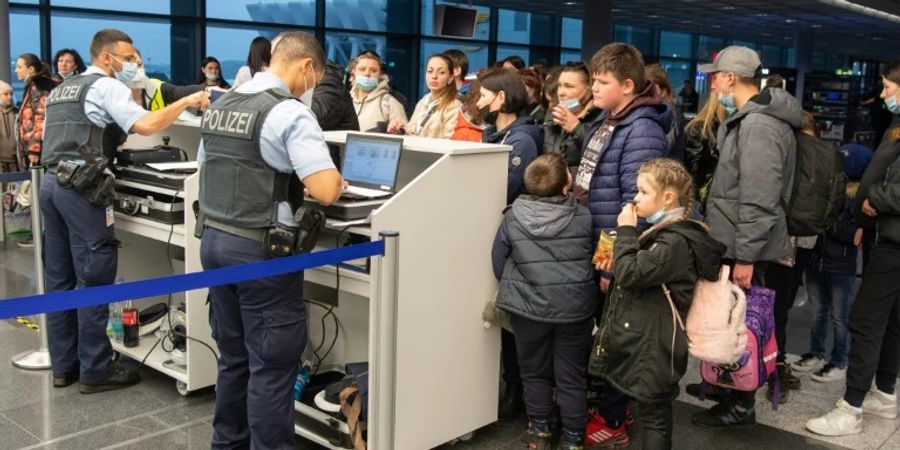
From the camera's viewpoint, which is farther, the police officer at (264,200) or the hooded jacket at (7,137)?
the hooded jacket at (7,137)

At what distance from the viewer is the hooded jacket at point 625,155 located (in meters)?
3.03

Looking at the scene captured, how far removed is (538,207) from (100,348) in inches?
81.8

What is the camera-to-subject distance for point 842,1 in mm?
16094

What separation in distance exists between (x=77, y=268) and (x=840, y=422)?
3.23 metres

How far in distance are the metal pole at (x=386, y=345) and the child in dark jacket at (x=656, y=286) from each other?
0.71 meters

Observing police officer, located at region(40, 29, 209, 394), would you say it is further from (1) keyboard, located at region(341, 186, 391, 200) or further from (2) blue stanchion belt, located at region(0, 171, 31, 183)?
(1) keyboard, located at region(341, 186, 391, 200)

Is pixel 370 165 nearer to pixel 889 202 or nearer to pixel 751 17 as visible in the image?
pixel 889 202

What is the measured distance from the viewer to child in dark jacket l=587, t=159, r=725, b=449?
274 centimetres

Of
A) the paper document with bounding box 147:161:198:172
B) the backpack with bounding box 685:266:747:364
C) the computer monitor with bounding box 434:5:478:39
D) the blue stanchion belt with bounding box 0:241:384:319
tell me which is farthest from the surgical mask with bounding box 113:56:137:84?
the computer monitor with bounding box 434:5:478:39

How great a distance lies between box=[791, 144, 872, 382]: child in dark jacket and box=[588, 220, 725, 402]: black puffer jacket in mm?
1319

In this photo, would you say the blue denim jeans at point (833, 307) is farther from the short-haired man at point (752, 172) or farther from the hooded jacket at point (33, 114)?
the hooded jacket at point (33, 114)

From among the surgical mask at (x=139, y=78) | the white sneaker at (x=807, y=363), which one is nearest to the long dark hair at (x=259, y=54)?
the surgical mask at (x=139, y=78)

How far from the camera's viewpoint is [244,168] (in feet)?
8.64

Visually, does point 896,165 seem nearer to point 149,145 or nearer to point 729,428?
point 729,428
